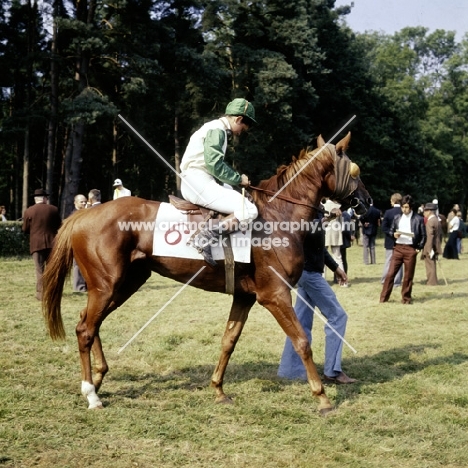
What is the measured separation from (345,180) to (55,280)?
3161 mm

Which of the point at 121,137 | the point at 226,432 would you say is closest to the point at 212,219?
the point at 226,432

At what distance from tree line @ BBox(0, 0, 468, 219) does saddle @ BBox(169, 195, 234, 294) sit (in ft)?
60.1

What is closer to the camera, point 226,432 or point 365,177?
point 226,432

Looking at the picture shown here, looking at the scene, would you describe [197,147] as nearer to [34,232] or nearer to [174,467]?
[174,467]

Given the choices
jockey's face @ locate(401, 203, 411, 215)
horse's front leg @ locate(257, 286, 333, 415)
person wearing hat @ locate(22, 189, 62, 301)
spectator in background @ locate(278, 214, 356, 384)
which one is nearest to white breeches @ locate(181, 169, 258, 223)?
horse's front leg @ locate(257, 286, 333, 415)

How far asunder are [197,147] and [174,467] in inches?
111

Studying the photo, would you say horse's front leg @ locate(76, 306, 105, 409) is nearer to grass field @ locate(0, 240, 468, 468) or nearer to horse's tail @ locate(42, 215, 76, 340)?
grass field @ locate(0, 240, 468, 468)

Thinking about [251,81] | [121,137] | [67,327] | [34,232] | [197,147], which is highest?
[251,81]

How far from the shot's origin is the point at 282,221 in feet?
18.6

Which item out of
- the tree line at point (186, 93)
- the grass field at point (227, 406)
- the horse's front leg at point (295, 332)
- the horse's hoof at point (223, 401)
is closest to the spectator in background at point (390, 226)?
the grass field at point (227, 406)

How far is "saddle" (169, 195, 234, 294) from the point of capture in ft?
17.7

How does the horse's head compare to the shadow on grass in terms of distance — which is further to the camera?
the shadow on grass

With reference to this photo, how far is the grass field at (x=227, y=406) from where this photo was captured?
425cm

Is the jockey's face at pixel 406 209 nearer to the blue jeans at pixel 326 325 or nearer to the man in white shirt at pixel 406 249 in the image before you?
the man in white shirt at pixel 406 249
